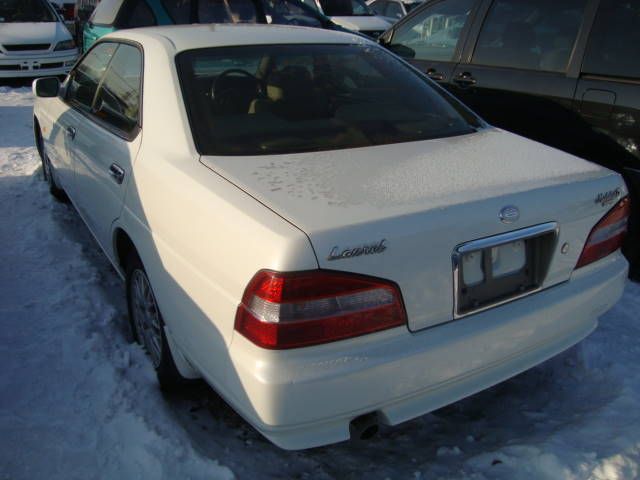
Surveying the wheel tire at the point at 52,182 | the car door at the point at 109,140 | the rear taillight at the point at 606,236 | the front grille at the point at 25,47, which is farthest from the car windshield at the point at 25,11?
the rear taillight at the point at 606,236

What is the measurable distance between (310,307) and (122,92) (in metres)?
1.90

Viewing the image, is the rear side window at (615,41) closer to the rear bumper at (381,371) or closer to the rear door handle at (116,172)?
the rear bumper at (381,371)

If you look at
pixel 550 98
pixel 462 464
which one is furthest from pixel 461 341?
pixel 550 98

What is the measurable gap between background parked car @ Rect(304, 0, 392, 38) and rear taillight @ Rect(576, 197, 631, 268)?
10.7 metres

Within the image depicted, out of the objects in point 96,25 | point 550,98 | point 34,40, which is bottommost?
point 34,40

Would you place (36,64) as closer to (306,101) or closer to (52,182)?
(52,182)

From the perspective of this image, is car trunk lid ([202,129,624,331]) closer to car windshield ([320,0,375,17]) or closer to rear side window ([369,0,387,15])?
car windshield ([320,0,375,17])

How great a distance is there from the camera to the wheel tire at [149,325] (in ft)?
8.86

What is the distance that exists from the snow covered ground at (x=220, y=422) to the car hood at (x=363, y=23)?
10191 millimetres

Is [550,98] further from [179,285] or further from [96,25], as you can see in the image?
[96,25]

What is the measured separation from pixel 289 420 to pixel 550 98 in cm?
312

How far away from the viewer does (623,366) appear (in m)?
2.95

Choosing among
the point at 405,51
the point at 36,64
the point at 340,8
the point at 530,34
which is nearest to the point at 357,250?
the point at 530,34

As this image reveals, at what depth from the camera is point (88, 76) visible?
3918mm
